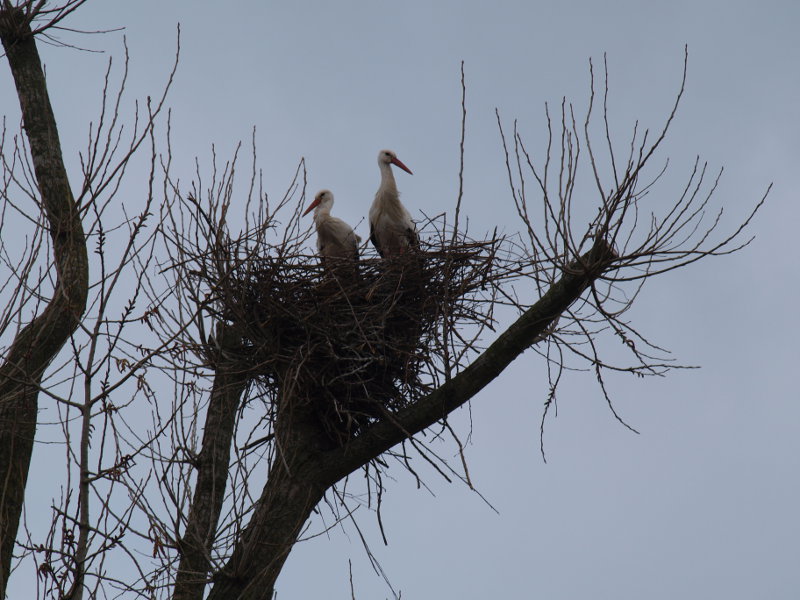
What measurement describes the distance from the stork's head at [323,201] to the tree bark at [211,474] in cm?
234

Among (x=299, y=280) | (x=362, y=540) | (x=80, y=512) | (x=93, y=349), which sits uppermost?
(x=299, y=280)

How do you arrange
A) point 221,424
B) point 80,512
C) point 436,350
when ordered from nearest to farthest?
point 80,512, point 436,350, point 221,424

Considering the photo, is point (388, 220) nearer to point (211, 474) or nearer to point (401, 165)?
point (401, 165)

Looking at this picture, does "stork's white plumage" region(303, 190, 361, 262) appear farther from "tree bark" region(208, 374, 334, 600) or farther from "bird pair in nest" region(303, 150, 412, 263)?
"tree bark" region(208, 374, 334, 600)

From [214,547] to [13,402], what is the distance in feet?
3.65

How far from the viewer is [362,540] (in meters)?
4.21

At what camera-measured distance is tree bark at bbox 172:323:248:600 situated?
4.42 meters

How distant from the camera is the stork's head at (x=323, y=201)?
768 cm

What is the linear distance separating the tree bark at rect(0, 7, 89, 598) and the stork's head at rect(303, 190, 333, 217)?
8.77ft

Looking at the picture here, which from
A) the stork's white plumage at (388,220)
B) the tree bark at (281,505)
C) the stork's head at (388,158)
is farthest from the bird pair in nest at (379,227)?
the tree bark at (281,505)

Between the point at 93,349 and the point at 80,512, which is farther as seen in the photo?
the point at 93,349

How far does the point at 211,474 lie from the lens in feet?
17.7

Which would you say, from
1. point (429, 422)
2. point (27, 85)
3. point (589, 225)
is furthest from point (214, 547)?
point (27, 85)

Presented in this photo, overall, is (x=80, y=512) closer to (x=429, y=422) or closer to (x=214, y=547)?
(x=214, y=547)
